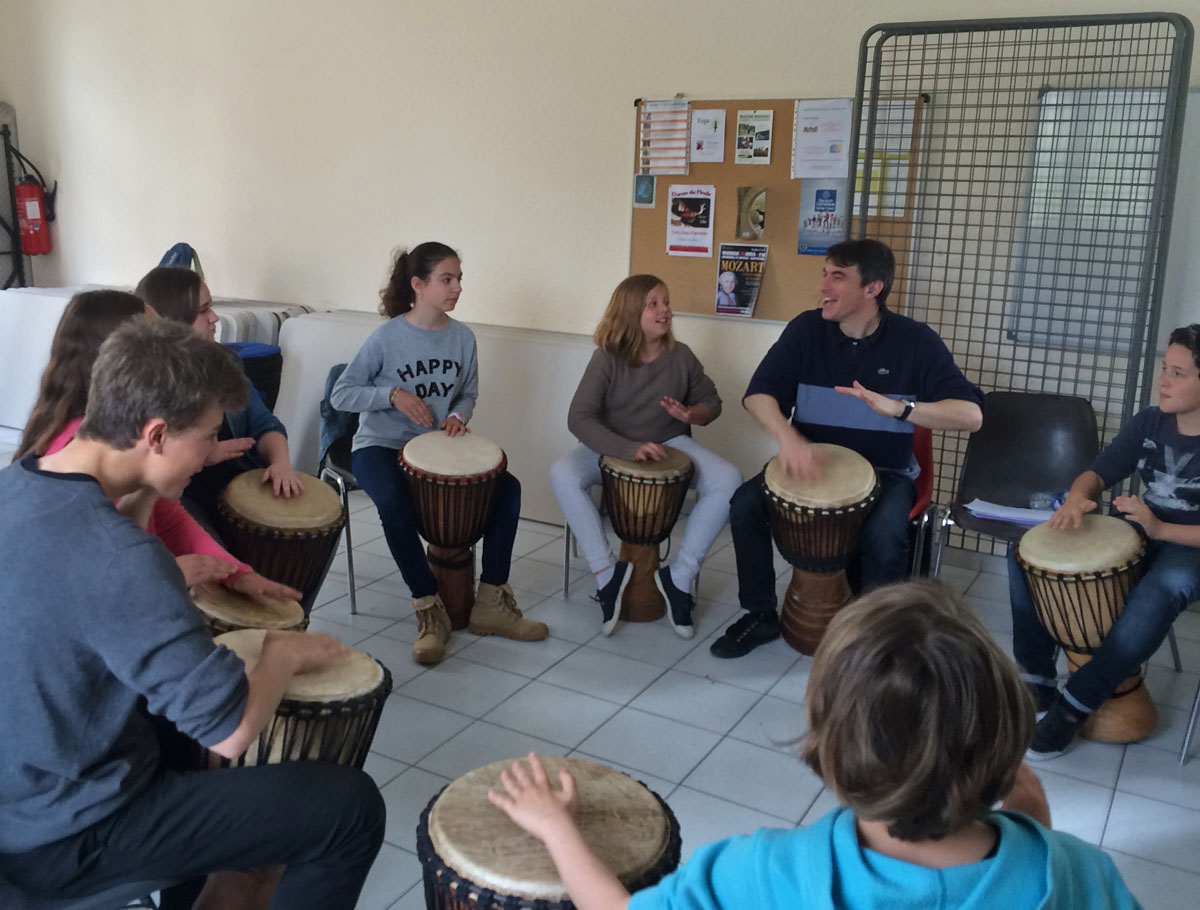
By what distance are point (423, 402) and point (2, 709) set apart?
2116 millimetres

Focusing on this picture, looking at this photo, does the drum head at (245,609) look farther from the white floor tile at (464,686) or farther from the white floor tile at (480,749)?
the white floor tile at (464,686)

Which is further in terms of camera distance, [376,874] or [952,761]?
[376,874]

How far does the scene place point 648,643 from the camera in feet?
Answer: 10.8

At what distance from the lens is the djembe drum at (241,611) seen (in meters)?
1.89

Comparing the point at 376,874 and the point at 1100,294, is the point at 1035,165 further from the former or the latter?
the point at 376,874

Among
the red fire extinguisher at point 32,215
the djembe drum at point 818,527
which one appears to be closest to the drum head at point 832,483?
the djembe drum at point 818,527

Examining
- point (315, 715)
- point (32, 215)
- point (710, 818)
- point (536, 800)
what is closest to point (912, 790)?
point (536, 800)

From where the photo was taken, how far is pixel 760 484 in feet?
10.8

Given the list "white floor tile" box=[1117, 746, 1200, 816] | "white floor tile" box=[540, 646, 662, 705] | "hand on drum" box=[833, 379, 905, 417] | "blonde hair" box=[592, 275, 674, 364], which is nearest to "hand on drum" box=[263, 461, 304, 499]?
"white floor tile" box=[540, 646, 662, 705]

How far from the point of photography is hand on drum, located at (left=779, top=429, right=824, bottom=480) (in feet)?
10.0

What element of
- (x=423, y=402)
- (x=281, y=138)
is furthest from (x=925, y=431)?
(x=281, y=138)

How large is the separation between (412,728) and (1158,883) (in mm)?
1716

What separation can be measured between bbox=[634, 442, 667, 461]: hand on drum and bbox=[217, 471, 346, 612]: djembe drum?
40.0 inches

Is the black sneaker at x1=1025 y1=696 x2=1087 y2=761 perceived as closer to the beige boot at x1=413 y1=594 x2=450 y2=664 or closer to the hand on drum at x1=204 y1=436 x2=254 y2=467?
the beige boot at x1=413 y1=594 x2=450 y2=664
